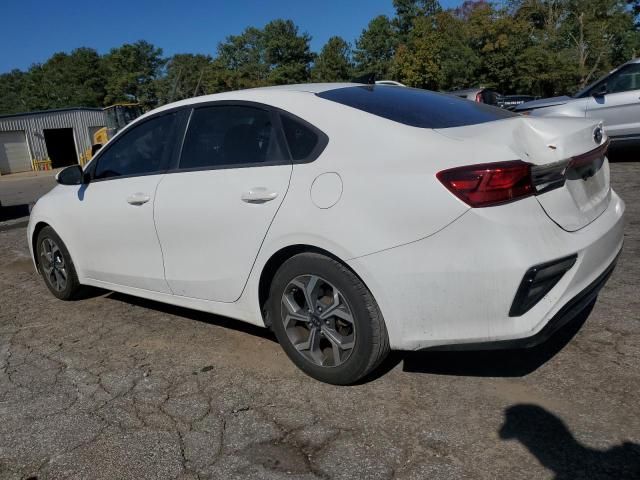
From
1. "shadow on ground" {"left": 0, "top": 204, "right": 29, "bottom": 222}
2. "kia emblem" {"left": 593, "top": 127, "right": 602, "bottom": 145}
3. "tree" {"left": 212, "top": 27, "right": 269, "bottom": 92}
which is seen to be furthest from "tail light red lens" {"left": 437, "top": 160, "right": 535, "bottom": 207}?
"tree" {"left": 212, "top": 27, "right": 269, "bottom": 92}

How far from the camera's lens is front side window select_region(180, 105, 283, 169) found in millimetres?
3041

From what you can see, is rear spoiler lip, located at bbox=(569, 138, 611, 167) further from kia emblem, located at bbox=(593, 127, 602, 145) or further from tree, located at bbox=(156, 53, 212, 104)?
tree, located at bbox=(156, 53, 212, 104)

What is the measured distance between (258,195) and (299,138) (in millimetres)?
375

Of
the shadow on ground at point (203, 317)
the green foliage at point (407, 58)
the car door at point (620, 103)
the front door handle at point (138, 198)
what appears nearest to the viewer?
the front door handle at point (138, 198)

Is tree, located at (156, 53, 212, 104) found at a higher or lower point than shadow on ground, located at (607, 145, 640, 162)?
higher

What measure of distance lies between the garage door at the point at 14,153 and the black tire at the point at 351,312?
3958 cm

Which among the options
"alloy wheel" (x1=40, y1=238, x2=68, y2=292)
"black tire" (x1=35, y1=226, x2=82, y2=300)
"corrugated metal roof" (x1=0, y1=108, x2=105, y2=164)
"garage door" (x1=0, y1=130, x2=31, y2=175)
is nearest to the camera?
Answer: "black tire" (x1=35, y1=226, x2=82, y2=300)

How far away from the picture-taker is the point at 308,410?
106 inches

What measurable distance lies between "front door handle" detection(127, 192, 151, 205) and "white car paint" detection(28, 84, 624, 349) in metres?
0.32

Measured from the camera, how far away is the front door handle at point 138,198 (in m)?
3.54

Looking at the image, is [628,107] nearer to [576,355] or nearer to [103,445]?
[576,355]

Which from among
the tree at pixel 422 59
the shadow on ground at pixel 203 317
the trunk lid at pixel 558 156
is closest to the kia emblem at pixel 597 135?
the trunk lid at pixel 558 156

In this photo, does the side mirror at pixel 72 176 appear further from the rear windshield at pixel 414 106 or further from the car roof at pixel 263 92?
the rear windshield at pixel 414 106

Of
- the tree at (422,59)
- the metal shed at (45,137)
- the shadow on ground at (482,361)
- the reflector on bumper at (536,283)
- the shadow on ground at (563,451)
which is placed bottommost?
the shadow on ground at (563,451)
